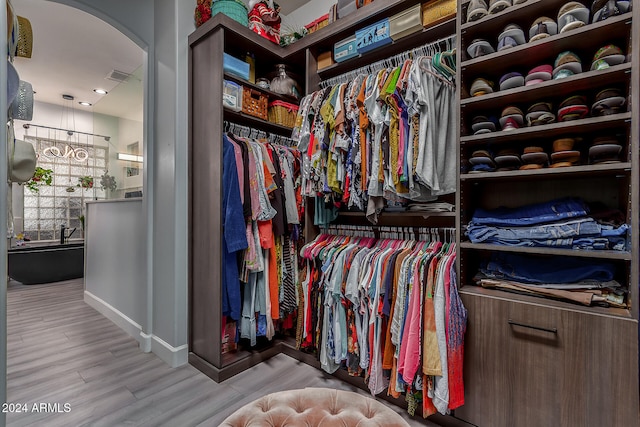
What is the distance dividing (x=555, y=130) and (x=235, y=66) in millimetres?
1859

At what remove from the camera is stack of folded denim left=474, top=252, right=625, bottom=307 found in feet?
3.93

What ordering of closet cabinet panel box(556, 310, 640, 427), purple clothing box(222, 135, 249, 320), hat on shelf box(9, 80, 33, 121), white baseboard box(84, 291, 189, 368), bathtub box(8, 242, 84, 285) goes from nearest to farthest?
1. closet cabinet panel box(556, 310, 640, 427)
2. hat on shelf box(9, 80, 33, 121)
3. purple clothing box(222, 135, 249, 320)
4. white baseboard box(84, 291, 189, 368)
5. bathtub box(8, 242, 84, 285)

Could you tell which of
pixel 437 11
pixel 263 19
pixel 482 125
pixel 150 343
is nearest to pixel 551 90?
pixel 482 125

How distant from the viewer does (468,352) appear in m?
1.41

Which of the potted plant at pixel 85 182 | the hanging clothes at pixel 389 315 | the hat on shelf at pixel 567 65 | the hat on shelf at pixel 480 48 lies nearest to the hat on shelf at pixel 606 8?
the hat on shelf at pixel 567 65

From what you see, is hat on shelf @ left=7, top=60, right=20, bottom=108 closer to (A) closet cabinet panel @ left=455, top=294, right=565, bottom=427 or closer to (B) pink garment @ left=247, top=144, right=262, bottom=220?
(B) pink garment @ left=247, top=144, right=262, bottom=220

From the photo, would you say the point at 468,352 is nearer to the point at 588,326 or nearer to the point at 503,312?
the point at 503,312

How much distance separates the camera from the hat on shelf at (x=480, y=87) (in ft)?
4.63

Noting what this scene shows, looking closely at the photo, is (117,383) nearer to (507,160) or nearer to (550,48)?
(507,160)

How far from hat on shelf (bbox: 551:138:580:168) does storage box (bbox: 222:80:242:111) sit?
1.79 meters

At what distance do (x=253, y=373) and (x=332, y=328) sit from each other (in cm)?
66

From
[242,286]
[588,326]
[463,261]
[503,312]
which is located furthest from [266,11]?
[588,326]

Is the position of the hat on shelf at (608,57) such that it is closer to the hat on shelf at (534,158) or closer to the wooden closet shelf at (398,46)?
the hat on shelf at (534,158)

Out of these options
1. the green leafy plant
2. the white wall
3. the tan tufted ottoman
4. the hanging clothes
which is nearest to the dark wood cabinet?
the hanging clothes
